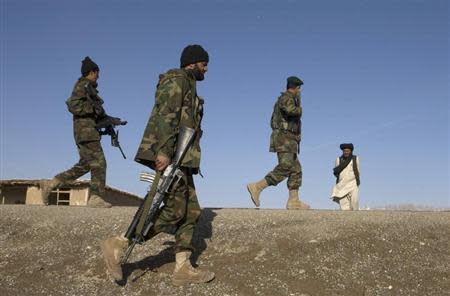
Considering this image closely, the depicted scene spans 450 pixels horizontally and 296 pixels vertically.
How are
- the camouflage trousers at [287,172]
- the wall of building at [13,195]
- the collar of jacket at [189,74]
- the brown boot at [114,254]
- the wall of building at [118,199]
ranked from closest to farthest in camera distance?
the brown boot at [114,254], the collar of jacket at [189,74], the camouflage trousers at [287,172], the wall of building at [118,199], the wall of building at [13,195]

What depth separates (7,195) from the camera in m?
24.6

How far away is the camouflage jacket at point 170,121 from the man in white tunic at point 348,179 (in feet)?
19.3

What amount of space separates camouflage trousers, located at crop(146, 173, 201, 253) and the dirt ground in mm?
416

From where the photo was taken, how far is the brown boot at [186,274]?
172 inches

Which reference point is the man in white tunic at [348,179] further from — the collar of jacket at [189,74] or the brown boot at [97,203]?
the collar of jacket at [189,74]

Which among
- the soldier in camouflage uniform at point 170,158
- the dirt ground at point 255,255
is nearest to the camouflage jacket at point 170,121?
the soldier in camouflage uniform at point 170,158

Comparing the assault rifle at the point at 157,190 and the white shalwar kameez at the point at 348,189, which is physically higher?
the assault rifle at the point at 157,190

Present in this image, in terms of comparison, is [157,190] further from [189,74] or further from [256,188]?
[256,188]

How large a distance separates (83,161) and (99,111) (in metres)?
0.81

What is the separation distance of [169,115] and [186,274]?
1.43 metres

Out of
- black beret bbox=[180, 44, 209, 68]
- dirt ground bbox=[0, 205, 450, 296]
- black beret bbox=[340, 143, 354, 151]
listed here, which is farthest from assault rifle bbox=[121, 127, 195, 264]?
black beret bbox=[340, 143, 354, 151]

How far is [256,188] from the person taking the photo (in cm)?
794

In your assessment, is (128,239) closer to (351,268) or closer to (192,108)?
(192,108)

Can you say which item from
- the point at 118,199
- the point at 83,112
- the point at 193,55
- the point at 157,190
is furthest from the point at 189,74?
the point at 118,199
